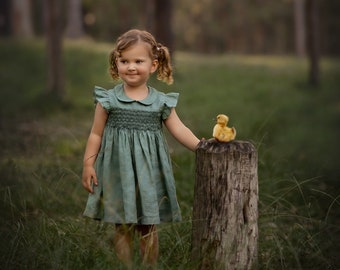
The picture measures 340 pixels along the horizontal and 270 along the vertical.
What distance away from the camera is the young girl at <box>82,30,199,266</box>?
137 inches

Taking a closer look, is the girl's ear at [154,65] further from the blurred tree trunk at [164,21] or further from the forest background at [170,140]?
the blurred tree trunk at [164,21]

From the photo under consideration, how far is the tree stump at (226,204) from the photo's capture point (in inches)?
134

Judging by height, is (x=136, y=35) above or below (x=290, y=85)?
above

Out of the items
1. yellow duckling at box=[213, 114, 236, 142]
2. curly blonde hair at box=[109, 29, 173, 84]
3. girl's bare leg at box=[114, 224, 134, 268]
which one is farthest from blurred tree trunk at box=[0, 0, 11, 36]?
yellow duckling at box=[213, 114, 236, 142]

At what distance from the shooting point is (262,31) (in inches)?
1796

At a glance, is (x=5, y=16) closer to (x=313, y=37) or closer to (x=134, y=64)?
(x=313, y=37)

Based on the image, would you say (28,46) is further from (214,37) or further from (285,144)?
(214,37)

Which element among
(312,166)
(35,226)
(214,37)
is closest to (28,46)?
(312,166)

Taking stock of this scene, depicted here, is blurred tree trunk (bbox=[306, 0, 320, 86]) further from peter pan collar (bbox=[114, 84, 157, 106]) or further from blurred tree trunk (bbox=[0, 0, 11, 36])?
blurred tree trunk (bbox=[0, 0, 11, 36])

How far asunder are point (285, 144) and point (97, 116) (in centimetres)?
624

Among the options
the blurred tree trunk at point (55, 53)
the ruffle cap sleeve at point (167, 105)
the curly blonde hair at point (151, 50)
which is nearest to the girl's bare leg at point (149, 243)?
the ruffle cap sleeve at point (167, 105)

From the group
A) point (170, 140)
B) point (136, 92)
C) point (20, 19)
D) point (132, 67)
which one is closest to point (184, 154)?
point (170, 140)

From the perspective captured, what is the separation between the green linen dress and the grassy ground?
205 mm

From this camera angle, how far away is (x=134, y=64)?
3.52 meters
